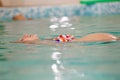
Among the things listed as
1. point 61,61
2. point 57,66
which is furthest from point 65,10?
point 57,66

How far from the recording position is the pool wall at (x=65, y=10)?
10.2m

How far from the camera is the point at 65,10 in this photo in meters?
10.4

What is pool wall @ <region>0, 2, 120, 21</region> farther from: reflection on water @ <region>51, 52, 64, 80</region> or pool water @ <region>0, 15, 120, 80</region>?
reflection on water @ <region>51, 52, 64, 80</region>

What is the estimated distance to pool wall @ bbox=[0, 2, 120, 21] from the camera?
33.6 ft

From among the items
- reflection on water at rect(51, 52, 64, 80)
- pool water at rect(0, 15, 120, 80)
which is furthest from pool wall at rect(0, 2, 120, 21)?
Answer: reflection on water at rect(51, 52, 64, 80)

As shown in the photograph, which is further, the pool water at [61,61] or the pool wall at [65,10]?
the pool wall at [65,10]

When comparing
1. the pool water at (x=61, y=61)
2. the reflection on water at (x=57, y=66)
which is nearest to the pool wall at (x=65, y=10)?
the pool water at (x=61, y=61)

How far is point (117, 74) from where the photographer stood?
242 centimetres

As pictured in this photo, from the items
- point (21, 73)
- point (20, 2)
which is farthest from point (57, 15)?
point (21, 73)

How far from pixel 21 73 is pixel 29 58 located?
2.14 feet

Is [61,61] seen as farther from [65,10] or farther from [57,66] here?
[65,10]

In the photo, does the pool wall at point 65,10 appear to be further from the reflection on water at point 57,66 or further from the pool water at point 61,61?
the reflection on water at point 57,66

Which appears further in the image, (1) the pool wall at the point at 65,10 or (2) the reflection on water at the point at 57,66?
(1) the pool wall at the point at 65,10

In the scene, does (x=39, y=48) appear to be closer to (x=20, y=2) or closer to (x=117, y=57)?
(x=117, y=57)
